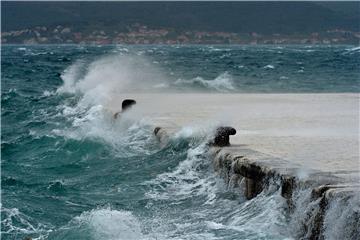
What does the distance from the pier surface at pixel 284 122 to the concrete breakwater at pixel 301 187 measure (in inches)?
11.9

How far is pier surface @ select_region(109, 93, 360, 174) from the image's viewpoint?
10750 millimetres

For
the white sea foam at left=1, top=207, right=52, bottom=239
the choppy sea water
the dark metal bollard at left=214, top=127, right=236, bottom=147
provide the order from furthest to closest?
1. the dark metal bollard at left=214, top=127, right=236, bottom=147
2. the white sea foam at left=1, top=207, right=52, bottom=239
3. the choppy sea water

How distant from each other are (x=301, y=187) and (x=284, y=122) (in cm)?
700

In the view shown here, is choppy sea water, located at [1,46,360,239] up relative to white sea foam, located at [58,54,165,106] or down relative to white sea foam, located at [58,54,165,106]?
up

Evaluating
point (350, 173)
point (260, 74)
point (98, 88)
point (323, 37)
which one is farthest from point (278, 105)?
point (323, 37)

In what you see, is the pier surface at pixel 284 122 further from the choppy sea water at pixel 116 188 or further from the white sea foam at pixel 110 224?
the white sea foam at pixel 110 224

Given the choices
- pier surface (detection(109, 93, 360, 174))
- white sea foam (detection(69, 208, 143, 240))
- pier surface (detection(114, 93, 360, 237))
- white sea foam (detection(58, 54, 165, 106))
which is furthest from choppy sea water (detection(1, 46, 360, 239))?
white sea foam (detection(58, 54, 165, 106))

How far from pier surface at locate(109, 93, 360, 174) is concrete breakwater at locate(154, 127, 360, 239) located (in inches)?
11.9

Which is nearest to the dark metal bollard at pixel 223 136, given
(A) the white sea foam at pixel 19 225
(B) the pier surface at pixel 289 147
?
(B) the pier surface at pixel 289 147

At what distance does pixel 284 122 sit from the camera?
15477 millimetres

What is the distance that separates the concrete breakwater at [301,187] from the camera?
300 inches

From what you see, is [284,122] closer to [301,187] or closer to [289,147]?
[289,147]

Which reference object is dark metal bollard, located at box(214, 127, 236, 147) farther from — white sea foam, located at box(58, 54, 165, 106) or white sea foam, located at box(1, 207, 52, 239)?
white sea foam, located at box(58, 54, 165, 106)

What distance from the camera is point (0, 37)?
16675 cm
